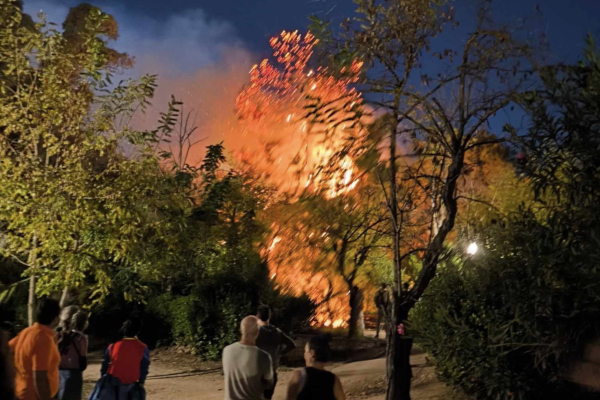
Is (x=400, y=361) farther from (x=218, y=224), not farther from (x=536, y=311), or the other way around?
(x=218, y=224)

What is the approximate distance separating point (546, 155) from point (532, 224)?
29.2 inches

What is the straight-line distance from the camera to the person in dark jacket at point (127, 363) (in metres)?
5.89

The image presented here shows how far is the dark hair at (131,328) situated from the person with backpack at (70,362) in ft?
1.46

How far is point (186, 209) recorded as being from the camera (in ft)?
39.9

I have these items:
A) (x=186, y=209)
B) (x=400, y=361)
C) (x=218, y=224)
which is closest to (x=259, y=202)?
(x=218, y=224)

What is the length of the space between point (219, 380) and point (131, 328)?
28.8ft

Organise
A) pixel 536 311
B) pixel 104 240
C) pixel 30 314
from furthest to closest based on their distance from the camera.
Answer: pixel 30 314, pixel 104 240, pixel 536 311

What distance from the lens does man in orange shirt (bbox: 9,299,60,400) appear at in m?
4.79

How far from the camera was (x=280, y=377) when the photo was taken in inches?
549

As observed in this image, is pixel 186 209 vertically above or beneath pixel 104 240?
above

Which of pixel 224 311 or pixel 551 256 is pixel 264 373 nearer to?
pixel 551 256

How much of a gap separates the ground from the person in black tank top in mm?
5664

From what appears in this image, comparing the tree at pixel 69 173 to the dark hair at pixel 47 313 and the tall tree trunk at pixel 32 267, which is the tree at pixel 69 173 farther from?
the dark hair at pixel 47 313

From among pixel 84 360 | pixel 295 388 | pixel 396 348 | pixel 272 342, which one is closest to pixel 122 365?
pixel 84 360
